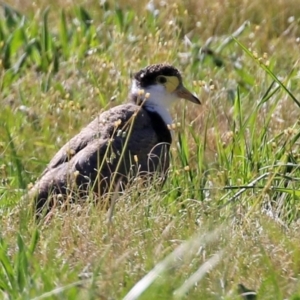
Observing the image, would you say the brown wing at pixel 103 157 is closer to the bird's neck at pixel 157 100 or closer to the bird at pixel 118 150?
the bird at pixel 118 150

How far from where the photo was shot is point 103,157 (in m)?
→ 5.34

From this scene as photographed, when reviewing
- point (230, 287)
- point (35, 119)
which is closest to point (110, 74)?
point (35, 119)

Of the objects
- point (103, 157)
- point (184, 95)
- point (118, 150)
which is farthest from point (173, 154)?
point (103, 157)

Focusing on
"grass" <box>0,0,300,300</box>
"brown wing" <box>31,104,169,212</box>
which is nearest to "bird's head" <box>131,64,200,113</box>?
"grass" <box>0,0,300,300</box>

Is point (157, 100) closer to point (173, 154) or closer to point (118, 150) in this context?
point (173, 154)

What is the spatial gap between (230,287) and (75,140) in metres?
1.96

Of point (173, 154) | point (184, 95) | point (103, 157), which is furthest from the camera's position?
point (184, 95)

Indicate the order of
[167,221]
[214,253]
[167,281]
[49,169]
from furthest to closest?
[49,169]
[167,221]
[214,253]
[167,281]

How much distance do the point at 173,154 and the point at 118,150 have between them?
0.47m

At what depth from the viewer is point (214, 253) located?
4230 millimetres

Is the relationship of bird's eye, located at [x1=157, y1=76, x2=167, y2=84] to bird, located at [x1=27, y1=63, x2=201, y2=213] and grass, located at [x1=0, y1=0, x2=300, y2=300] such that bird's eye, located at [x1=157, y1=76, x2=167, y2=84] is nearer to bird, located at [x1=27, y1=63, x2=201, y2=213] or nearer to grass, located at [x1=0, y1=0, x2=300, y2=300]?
bird, located at [x1=27, y1=63, x2=201, y2=213]

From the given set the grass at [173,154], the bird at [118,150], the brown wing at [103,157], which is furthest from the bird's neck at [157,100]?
the brown wing at [103,157]

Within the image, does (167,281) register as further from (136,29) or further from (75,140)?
(136,29)

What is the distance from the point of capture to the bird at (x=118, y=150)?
205 inches
